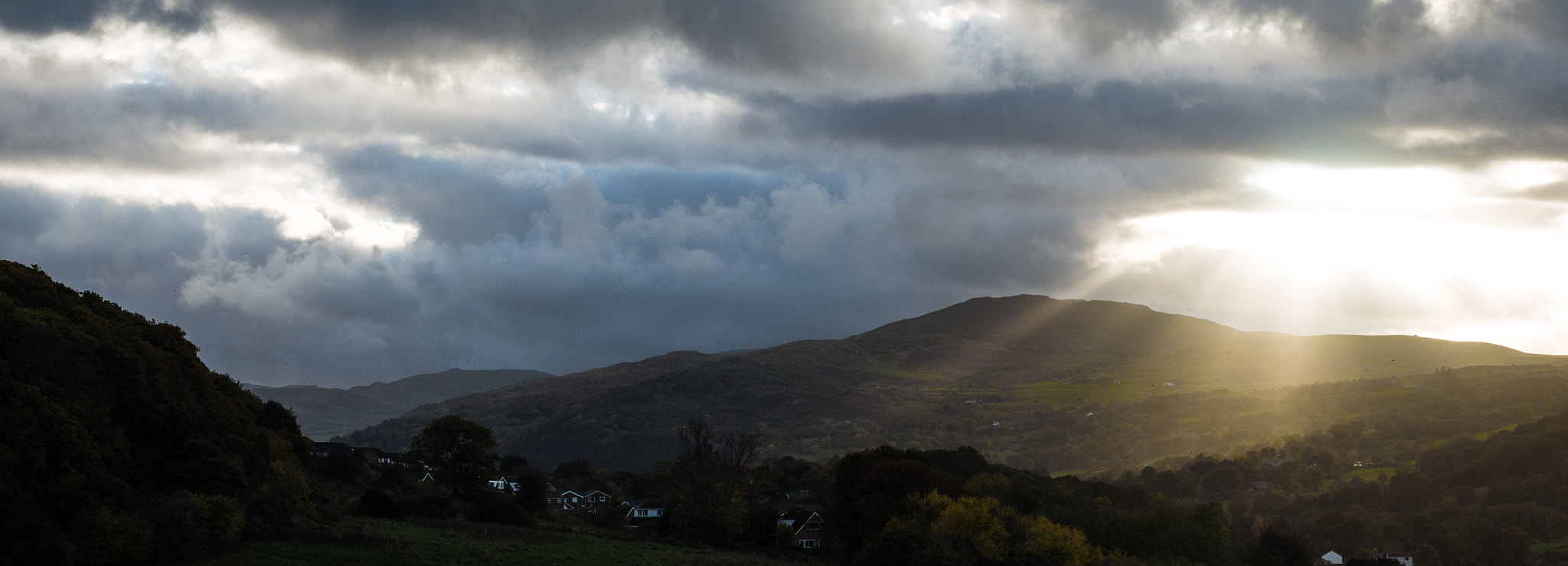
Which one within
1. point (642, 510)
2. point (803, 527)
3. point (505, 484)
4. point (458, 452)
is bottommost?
point (803, 527)

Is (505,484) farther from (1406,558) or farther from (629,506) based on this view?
(1406,558)

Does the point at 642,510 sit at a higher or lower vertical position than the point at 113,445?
lower

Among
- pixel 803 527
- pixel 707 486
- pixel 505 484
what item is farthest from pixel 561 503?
pixel 803 527

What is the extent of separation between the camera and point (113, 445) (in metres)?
51.1

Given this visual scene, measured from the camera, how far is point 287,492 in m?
59.4

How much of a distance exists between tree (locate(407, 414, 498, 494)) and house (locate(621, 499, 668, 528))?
1940 cm

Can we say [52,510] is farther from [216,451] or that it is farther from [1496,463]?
[1496,463]

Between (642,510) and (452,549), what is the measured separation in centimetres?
6538

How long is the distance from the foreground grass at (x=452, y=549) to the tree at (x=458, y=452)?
25.3 meters

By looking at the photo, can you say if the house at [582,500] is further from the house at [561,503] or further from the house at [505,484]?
the house at [505,484]

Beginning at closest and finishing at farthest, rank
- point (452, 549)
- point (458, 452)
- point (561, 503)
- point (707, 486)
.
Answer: point (452, 549), point (707, 486), point (458, 452), point (561, 503)

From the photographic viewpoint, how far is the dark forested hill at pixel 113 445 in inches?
1737

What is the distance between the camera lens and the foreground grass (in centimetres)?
5256

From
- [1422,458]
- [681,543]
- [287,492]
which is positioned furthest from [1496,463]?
[287,492]
